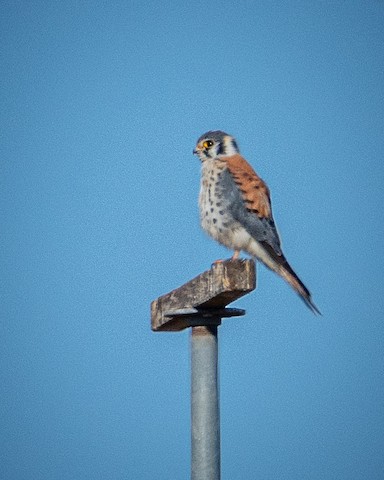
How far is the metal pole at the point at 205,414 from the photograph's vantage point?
8.96 ft

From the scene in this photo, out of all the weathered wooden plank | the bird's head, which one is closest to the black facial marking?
the bird's head

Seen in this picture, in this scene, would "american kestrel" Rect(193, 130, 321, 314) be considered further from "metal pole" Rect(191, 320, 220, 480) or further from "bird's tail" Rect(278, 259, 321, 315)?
"metal pole" Rect(191, 320, 220, 480)

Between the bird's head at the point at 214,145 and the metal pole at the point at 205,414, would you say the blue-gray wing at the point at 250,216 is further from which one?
the metal pole at the point at 205,414

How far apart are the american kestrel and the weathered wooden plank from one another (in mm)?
1154

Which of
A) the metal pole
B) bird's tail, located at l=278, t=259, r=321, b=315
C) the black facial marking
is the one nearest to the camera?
the metal pole

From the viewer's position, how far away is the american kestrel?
4305 millimetres

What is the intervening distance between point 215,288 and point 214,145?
2.49 m

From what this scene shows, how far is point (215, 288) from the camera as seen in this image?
285 cm

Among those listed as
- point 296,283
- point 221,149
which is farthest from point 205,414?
point 221,149

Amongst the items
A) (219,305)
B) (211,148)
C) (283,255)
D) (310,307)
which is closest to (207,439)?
(219,305)

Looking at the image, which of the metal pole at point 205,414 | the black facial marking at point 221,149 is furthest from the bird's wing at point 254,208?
the metal pole at point 205,414

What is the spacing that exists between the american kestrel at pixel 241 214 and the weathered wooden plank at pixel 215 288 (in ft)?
3.78

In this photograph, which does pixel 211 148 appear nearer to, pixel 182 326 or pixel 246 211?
pixel 246 211

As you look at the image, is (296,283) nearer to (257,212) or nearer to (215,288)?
(257,212)
